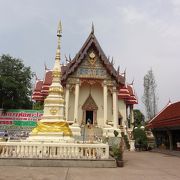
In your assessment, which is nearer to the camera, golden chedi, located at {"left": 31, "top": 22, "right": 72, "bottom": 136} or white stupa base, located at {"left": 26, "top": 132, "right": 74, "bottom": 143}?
white stupa base, located at {"left": 26, "top": 132, "right": 74, "bottom": 143}

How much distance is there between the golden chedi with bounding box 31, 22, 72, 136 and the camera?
38.2 feet

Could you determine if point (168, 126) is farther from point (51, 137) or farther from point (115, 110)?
point (51, 137)

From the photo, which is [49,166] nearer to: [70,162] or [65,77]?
[70,162]

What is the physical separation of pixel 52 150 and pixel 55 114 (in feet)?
Result: 10.5

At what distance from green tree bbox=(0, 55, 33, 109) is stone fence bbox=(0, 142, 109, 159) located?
1427cm

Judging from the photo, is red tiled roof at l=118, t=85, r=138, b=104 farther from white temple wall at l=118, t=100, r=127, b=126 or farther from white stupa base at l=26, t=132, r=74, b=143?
white stupa base at l=26, t=132, r=74, b=143

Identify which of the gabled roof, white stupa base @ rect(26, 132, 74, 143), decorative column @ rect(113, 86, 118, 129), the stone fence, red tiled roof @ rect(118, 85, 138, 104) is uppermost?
the gabled roof

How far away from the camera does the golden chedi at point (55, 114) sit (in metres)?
11.6

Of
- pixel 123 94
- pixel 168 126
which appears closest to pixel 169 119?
pixel 168 126

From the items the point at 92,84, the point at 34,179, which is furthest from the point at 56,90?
the point at 92,84

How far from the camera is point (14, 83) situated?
926 inches

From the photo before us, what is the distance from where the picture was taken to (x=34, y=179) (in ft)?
20.8

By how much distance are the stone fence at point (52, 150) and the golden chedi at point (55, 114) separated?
2077mm

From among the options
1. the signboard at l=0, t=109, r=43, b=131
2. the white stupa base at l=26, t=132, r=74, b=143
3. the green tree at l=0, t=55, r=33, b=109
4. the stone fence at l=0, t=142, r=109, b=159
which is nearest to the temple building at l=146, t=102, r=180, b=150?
the white stupa base at l=26, t=132, r=74, b=143
